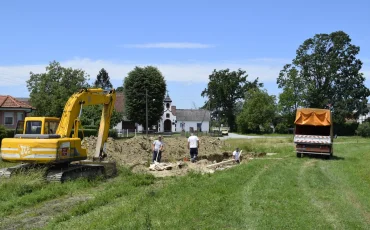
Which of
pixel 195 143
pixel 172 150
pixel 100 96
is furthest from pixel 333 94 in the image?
pixel 100 96

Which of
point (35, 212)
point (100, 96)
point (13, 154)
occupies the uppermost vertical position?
point (100, 96)

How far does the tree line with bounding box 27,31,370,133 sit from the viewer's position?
215 ft

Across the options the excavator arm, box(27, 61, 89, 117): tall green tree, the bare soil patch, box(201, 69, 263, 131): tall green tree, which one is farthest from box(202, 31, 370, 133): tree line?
the excavator arm

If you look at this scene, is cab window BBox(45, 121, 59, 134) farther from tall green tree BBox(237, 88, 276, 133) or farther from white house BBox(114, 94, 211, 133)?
white house BBox(114, 94, 211, 133)

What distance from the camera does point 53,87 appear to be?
6319cm

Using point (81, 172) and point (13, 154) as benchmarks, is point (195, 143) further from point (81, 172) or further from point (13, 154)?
point (13, 154)

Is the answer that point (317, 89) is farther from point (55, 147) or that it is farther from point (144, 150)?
point (55, 147)

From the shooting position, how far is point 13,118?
49812 mm

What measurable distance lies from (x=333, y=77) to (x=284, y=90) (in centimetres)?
918

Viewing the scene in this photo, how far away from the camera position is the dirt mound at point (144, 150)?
29078mm

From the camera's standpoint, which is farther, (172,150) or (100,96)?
(172,150)

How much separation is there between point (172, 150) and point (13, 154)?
61.9 feet

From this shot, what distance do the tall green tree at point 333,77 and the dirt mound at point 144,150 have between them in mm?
45125

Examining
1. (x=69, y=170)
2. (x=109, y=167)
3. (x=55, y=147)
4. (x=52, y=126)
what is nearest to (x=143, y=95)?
(x=109, y=167)
